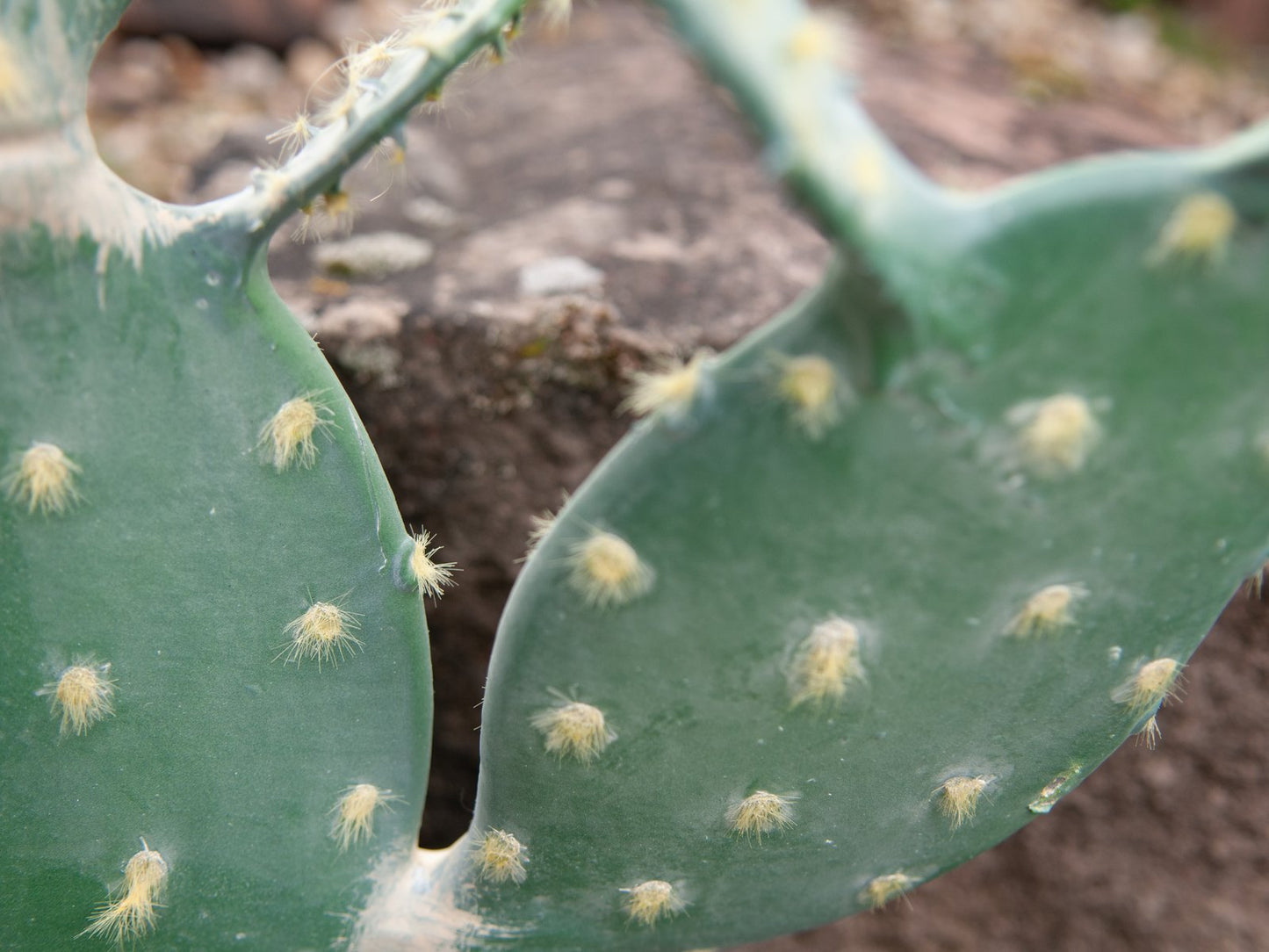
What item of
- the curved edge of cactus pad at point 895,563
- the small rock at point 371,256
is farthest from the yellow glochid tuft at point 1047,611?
the small rock at point 371,256

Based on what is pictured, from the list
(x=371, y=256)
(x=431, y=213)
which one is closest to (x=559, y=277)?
(x=371, y=256)

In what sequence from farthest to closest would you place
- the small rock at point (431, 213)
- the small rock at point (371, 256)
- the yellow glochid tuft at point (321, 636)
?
the small rock at point (431, 213) → the small rock at point (371, 256) → the yellow glochid tuft at point (321, 636)

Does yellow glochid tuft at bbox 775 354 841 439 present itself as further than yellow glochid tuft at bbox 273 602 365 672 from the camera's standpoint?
No

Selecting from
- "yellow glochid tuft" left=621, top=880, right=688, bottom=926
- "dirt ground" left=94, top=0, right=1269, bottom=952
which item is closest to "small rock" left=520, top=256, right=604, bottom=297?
"dirt ground" left=94, top=0, right=1269, bottom=952

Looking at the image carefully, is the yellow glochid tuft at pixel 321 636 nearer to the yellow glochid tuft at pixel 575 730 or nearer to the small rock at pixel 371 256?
the yellow glochid tuft at pixel 575 730

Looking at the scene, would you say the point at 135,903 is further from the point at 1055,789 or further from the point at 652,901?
the point at 1055,789

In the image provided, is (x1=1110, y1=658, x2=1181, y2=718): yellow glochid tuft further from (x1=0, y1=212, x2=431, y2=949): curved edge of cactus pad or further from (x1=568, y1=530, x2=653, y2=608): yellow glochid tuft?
(x1=0, y1=212, x2=431, y2=949): curved edge of cactus pad

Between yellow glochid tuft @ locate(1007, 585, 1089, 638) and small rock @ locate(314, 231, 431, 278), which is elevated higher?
yellow glochid tuft @ locate(1007, 585, 1089, 638)
